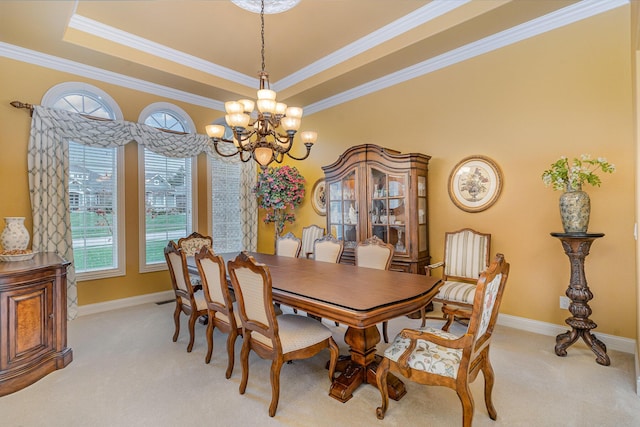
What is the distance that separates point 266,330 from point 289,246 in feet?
6.75

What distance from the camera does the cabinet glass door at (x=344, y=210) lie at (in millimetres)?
4262

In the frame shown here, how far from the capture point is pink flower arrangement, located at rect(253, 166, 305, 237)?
5.20m

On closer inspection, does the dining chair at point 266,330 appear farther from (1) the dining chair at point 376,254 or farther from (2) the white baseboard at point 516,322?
(2) the white baseboard at point 516,322

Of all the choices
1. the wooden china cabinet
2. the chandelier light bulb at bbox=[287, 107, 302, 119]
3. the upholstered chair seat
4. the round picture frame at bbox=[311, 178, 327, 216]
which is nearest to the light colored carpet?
the upholstered chair seat

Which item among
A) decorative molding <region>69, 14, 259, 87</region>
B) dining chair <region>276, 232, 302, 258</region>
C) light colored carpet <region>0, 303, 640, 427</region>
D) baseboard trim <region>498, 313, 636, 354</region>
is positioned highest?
decorative molding <region>69, 14, 259, 87</region>

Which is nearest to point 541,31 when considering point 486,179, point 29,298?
point 486,179

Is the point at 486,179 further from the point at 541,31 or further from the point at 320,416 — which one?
the point at 320,416

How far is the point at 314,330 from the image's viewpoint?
2178 millimetres

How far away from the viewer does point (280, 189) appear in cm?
517

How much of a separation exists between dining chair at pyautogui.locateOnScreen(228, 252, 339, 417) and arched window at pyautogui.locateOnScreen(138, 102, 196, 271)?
3.12 metres

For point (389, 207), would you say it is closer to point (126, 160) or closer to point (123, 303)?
point (126, 160)

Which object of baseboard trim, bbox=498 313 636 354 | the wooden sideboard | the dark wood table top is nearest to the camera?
the dark wood table top

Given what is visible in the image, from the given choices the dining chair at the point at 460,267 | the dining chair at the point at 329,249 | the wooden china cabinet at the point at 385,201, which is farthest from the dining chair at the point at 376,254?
the wooden china cabinet at the point at 385,201

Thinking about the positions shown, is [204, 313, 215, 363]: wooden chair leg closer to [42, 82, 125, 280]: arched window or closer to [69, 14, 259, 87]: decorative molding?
[42, 82, 125, 280]: arched window
